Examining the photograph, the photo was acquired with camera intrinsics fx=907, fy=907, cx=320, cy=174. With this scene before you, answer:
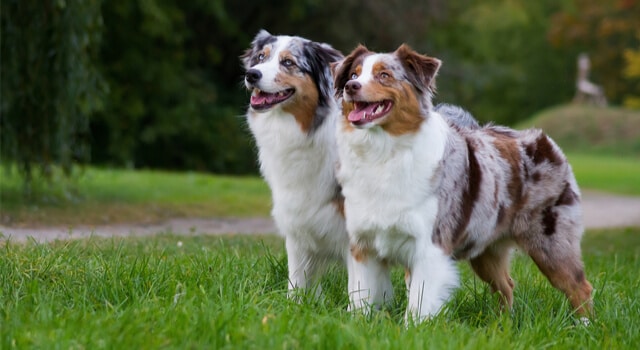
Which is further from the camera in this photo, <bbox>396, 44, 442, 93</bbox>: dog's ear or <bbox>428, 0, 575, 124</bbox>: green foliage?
<bbox>428, 0, 575, 124</bbox>: green foliage

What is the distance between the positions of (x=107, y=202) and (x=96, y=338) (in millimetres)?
8384

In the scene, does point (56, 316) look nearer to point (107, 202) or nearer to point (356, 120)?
point (356, 120)

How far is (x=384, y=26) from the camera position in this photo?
77.4 ft

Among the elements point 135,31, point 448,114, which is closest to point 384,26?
point 135,31

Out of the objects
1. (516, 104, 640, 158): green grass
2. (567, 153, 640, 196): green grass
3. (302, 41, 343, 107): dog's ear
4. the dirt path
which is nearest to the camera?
(302, 41, 343, 107): dog's ear

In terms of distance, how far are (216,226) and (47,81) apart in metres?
2.74

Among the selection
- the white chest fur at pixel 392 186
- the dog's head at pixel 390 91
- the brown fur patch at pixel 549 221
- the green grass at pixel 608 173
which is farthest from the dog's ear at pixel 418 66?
the green grass at pixel 608 173

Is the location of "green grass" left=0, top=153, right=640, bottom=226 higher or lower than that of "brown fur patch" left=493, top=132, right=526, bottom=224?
lower

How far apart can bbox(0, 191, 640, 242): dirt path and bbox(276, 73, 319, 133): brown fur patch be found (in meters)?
2.20

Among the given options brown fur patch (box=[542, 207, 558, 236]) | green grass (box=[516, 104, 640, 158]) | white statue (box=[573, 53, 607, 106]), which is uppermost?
brown fur patch (box=[542, 207, 558, 236])

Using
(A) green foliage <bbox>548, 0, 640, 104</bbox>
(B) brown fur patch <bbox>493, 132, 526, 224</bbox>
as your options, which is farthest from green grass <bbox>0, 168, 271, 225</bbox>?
(A) green foliage <bbox>548, 0, 640, 104</bbox>

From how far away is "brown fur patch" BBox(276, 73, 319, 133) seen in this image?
595 cm

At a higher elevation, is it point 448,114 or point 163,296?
point 448,114

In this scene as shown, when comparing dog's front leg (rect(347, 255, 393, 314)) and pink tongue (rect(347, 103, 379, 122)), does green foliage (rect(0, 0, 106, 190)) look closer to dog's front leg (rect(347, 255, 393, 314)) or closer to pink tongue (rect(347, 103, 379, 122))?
pink tongue (rect(347, 103, 379, 122))
